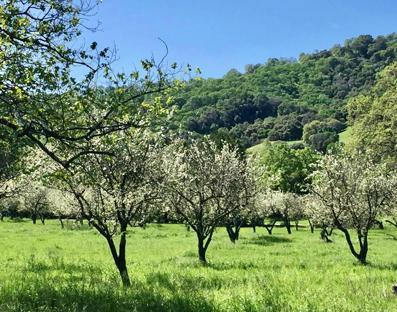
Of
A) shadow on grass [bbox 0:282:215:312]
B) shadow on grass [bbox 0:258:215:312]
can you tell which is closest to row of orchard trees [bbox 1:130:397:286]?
shadow on grass [bbox 0:258:215:312]

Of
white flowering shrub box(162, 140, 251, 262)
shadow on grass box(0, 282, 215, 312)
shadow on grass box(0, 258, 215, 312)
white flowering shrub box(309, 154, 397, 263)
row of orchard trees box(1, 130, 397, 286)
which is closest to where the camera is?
shadow on grass box(0, 282, 215, 312)

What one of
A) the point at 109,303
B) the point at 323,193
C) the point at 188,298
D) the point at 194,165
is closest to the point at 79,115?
the point at 109,303

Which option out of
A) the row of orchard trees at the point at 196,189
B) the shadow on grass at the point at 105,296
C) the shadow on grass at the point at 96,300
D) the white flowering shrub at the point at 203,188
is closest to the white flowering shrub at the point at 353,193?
the row of orchard trees at the point at 196,189

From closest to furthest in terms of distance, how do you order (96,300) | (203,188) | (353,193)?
(96,300) → (353,193) → (203,188)

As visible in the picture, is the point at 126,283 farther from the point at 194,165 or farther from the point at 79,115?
the point at 194,165

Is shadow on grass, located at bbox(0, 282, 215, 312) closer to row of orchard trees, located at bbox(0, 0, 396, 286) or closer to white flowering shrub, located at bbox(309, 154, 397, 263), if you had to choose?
row of orchard trees, located at bbox(0, 0, 396, 286)

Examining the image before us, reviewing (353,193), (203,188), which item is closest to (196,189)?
(203,188)

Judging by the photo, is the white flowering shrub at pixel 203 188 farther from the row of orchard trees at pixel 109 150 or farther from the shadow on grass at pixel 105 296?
the shadow on grass at pixel 105 296

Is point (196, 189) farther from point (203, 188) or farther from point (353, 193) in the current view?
point (353, 193)

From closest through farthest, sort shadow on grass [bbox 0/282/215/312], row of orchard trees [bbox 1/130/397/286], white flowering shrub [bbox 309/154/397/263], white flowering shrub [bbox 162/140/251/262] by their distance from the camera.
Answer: shadow on grass [bbox 0/282/215/312] < row of orchard trees [bbox 1/130/397/286] < white flowering shrub [bbox 162/140/251/262] < white flowering shrub [bbox 309/154/397/263]

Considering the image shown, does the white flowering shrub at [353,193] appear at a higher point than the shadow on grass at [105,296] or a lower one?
higher

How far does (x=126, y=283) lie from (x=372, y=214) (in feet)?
55.9

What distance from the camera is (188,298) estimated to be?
36.0 ft

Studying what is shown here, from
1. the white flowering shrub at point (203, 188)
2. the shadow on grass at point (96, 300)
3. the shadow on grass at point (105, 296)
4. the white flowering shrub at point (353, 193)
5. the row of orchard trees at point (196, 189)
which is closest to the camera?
the shadow on grass at point (96, 300)
